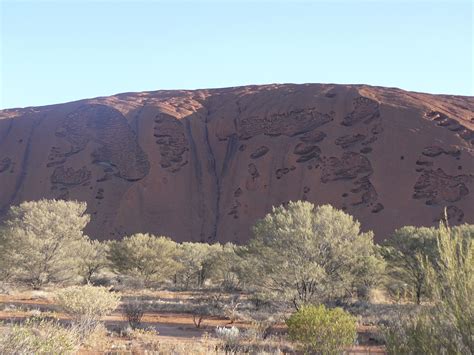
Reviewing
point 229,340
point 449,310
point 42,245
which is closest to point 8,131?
point 42,245

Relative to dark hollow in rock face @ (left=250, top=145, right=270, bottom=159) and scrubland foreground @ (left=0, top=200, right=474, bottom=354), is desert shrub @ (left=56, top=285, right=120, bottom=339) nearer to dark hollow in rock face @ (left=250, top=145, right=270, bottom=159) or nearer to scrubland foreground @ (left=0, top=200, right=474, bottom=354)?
scrubland foreground @ (left=0, top=200, right=474, bottom=354)

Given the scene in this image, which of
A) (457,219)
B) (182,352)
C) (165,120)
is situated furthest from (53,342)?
(165,120)

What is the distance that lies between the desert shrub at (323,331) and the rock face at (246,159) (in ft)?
122

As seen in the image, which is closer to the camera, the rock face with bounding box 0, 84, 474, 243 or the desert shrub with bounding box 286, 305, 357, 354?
the desert shrub with bounding box 286, 305, 357, 354

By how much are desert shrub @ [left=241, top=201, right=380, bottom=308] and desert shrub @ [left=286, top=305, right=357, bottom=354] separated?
18.4ft

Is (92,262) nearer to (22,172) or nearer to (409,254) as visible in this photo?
(409,254)

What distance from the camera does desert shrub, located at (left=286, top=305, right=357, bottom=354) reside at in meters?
8.55

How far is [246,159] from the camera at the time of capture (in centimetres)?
5562

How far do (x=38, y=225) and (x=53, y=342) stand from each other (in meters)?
18.4

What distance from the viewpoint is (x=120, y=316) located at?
53.6 feet

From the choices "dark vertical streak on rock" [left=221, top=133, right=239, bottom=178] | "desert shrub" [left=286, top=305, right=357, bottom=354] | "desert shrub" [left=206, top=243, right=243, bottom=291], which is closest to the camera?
"desert shrub" [left=286, top=305, right=357, bottom=354]

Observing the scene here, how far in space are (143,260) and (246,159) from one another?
98.5ft

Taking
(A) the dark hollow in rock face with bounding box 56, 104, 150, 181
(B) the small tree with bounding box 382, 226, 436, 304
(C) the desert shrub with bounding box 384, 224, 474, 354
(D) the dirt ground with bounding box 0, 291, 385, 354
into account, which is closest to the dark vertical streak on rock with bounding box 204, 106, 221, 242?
(A) the dark hollow in rock face with bounding box 56, 104, 150, 181

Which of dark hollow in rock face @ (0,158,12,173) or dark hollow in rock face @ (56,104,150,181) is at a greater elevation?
dark hollow in rock face @ (56,104,150,181)
